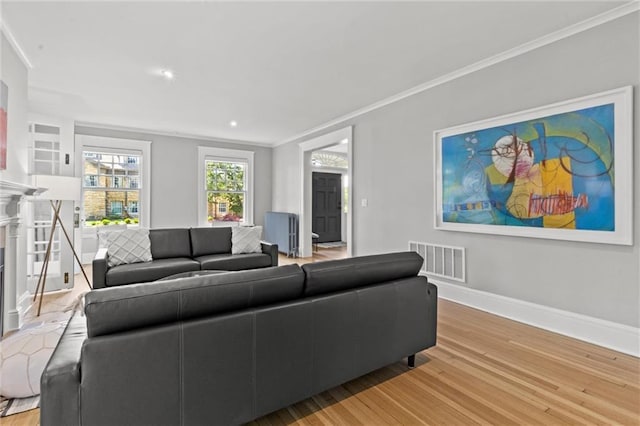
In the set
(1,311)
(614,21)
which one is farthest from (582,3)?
(1,311)

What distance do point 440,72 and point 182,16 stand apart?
2.65 metres

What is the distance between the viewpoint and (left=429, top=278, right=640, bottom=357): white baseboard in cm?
242

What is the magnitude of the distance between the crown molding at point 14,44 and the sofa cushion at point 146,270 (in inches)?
88.6

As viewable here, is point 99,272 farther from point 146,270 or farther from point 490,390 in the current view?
point 490,390

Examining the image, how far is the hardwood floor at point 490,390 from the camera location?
167 cm

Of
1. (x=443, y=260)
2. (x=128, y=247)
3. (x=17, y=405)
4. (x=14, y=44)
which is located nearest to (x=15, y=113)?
(x=14, y=44)

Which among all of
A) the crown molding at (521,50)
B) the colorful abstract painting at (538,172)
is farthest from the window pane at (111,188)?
the colorful abstract painting at (538,172)

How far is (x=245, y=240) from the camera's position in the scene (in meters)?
4.40

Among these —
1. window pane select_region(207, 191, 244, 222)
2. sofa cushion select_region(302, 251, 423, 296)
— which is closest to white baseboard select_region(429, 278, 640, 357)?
sofa cushion select_region(302, 251, 423, 296)

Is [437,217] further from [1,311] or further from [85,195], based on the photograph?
[85,195]

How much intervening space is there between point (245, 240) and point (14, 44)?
9.85 ft

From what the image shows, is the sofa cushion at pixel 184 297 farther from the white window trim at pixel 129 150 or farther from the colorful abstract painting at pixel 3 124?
the white window trim at pixel 129 150

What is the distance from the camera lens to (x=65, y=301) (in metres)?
3.79

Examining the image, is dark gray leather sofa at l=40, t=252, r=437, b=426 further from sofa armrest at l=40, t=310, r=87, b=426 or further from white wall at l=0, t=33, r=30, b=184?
white wall at l=0, t=33, r=30, b=184
